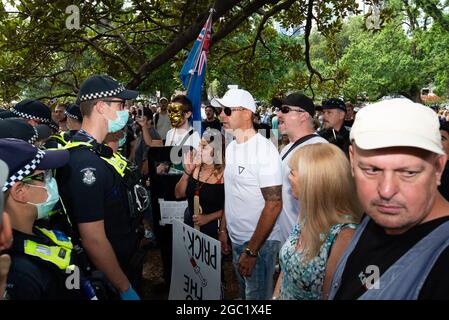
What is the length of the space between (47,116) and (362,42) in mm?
29291

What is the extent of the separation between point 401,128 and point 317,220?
81 centimetres

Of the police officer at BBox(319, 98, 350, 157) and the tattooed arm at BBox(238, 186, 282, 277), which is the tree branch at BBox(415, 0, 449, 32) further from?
the tattooed arm at BBox(238, 186, 282, 277)

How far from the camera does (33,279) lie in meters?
1.65

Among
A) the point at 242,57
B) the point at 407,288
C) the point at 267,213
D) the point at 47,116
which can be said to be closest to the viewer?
the point at 407,288

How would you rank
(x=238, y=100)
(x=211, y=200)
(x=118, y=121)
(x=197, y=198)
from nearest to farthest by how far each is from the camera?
(x=118, y=121) < (x=238, y=100) < (x=197, y=198) < (x=211, y=200)

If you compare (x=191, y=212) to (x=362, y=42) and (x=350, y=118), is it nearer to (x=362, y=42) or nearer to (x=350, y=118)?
(x=350, y=118)

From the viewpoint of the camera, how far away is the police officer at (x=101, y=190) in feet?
7.81

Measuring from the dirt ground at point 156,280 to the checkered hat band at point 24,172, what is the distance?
2819 mm

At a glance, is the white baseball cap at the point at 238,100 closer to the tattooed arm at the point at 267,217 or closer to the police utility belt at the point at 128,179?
the tattooed arm at the point at 267,217

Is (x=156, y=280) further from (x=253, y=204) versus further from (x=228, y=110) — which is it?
(x=228, y=110)

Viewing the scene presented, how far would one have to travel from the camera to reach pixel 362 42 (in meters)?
29.4

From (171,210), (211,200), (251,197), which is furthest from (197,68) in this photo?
(251,197)

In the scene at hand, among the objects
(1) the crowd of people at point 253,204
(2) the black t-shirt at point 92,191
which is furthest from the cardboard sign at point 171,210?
(2) the black t-shirt at point 92,191

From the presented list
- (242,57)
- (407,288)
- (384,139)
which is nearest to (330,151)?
(384,139)
